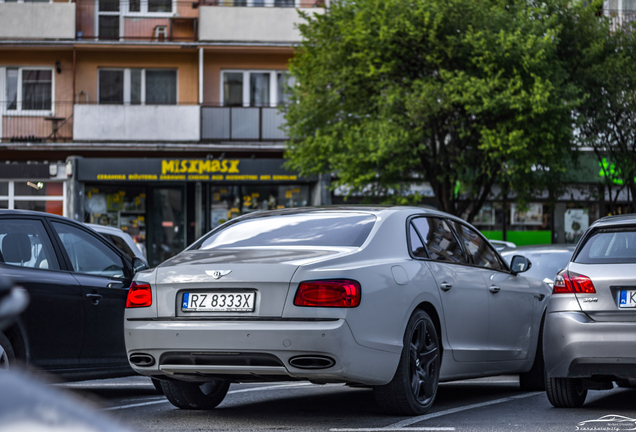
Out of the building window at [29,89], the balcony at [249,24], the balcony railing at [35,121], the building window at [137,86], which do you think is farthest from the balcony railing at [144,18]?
the balcony railing at [35,121]

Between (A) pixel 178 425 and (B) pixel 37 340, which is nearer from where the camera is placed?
(A) pixel 178 425

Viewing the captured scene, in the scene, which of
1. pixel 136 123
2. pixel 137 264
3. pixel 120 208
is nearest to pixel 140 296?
pixel 137 264

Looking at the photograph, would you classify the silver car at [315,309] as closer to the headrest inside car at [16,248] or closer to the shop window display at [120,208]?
the headrest inside car at [16,248]

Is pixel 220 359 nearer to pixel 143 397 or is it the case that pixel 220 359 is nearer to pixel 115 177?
pixel 143 397

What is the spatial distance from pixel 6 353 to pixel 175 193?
21436 millimetres

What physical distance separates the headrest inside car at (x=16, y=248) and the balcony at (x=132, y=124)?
65.1 feet

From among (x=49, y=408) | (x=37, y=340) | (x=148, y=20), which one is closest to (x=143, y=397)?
(x=37, y=340)

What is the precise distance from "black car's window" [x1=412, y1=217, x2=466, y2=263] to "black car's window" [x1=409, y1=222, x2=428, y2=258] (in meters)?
0.08

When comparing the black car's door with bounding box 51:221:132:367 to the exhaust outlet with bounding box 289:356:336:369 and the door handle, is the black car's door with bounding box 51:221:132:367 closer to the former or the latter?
the door handle

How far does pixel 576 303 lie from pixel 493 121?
14.7 metres

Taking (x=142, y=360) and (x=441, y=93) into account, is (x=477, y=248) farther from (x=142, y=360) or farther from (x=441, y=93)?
(x=441, y=93)

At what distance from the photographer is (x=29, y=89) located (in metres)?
27.5

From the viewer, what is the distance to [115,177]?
26.2m

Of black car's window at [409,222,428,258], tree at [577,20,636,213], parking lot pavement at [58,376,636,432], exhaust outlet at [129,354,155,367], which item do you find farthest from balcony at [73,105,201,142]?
exhaust outlet at [129,354,155,367]
